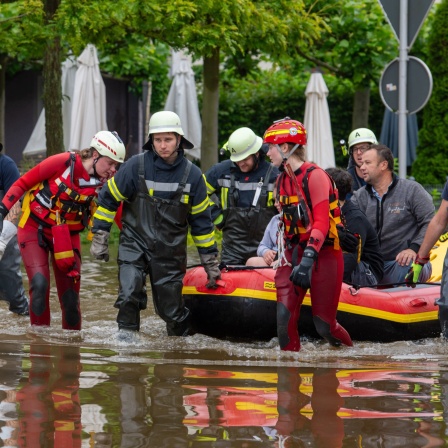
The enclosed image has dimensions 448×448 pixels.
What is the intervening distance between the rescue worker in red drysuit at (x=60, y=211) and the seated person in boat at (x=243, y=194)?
1290 millimetres

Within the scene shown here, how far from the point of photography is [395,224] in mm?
9898

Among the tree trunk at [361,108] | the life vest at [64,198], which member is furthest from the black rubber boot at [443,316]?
the tree trunk at [361,108]

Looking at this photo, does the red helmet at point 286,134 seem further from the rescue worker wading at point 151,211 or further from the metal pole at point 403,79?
the metal pole at point 403,79

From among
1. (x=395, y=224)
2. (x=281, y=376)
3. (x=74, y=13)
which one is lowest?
(x=281, y=376)

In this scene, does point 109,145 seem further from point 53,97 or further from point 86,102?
point 86,102

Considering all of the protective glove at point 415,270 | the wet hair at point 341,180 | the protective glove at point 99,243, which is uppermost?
the wet hair at point 341,180

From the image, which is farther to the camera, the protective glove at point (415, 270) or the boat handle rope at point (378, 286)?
the boat handle rope at point (378, 286)

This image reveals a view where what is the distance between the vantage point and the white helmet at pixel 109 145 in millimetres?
8828

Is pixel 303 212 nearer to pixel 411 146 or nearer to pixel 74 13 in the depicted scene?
pixel 74 13

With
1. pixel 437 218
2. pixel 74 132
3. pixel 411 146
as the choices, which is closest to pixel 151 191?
pixel 437 218

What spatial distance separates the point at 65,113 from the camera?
21594 millimetres

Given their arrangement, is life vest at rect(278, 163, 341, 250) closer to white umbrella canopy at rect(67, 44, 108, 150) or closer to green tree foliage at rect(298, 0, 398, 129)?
white umbrella canopy at rect(67, 44, 108, 150)

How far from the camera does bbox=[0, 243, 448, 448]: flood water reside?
5293 mm

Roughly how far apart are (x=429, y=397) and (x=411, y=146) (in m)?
18.6
